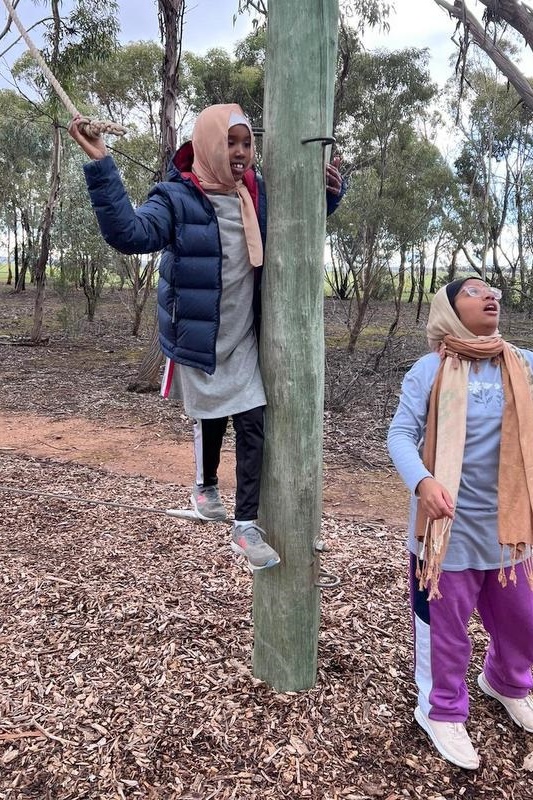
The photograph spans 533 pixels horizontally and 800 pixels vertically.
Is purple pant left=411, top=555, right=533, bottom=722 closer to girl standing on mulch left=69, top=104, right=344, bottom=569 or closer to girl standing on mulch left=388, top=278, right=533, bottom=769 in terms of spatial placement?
girl standing on mulch left=388, top=278, right=533, bottom=769

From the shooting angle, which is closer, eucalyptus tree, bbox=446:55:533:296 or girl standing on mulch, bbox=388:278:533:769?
girl standing on mulch, bbox=388:278:533:769

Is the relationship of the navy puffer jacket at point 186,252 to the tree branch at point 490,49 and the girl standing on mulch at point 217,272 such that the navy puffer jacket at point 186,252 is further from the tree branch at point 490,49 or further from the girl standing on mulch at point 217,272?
the tree branch at point 490,49

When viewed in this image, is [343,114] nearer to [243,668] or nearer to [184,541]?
[184,541]

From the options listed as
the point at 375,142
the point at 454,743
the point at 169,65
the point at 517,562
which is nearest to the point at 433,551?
the point at 517,562

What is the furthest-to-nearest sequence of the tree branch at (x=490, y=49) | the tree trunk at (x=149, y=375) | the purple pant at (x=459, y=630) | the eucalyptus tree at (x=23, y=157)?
the eucalyptus tree at (x=23, y=157), the tree trunk at (x=149, y=375), the tree branch at (x=490, y=49), the purple pant at (x=459, y=630)

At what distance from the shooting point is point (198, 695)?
245 centimetres

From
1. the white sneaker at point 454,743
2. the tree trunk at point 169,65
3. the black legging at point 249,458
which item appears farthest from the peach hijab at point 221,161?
the tree trunk at point 169,65

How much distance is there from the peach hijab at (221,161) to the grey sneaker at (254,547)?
2.83ft

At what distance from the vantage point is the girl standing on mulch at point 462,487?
1.95 meters

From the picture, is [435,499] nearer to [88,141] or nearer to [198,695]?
[198,695]

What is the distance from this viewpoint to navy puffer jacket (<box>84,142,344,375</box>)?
6.51ft

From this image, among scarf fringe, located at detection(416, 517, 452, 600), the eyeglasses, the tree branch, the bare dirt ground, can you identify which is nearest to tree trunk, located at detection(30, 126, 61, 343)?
the tree branch

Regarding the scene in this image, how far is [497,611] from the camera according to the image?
2.16m

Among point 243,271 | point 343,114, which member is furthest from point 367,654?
point 343,114
